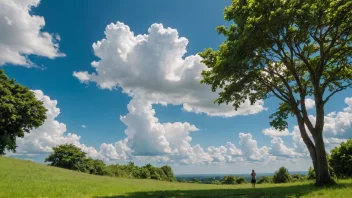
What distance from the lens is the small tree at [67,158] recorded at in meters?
92.7

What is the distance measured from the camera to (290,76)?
3419 cm

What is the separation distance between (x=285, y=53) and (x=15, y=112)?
52446 mm

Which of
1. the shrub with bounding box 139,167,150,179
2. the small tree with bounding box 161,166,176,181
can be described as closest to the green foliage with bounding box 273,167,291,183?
the shrub with bounding box 139,167,150,179

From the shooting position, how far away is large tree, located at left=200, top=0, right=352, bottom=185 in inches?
949

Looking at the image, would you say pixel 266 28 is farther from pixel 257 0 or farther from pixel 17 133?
pixel 17 133

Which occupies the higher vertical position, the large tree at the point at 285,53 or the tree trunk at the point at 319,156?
the large tree at the point at 285,53

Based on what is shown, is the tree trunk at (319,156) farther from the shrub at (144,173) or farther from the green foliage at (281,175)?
the shrub at (144,173)

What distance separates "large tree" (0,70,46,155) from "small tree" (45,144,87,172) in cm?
3261

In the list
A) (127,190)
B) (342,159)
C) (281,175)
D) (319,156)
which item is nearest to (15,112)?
(127,190)

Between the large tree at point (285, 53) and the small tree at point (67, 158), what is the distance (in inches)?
2911

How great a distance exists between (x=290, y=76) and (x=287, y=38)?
8.18 meters

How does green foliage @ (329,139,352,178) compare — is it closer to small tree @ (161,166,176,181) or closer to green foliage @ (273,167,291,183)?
green foliage @ (273,167,291,183)

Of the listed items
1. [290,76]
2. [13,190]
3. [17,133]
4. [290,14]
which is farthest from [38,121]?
[290,14]

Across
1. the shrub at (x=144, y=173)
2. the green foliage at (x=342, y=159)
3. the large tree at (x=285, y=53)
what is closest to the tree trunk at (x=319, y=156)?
the large tree at (x=285, y=53)
